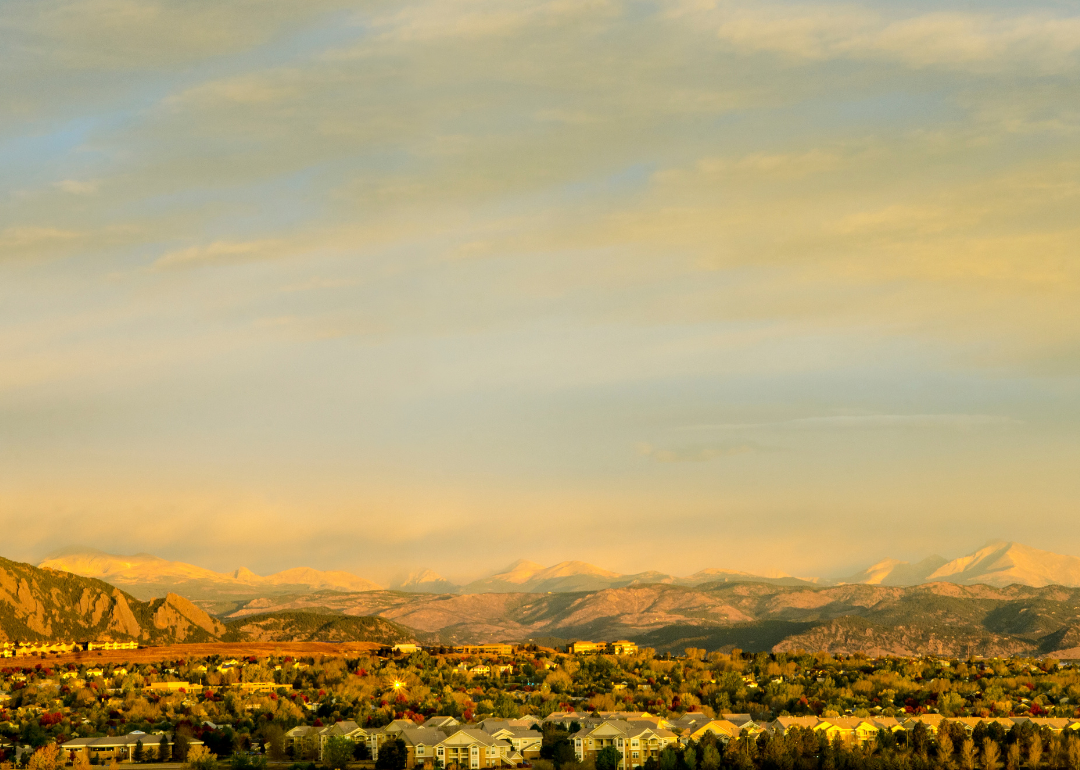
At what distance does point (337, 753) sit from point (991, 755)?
2030 inches

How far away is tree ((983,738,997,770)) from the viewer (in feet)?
326

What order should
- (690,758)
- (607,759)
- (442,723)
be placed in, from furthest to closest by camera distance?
(442,723) < (607,759) < (690,758)

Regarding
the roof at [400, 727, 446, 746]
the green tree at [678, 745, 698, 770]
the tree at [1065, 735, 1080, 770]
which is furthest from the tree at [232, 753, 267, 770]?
the tree at [1065, 735, 1080, 770]

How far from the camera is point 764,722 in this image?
122m

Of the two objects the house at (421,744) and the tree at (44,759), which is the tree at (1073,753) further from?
the tree at (44,759)

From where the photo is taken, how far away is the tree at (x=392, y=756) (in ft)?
331

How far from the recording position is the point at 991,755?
100m

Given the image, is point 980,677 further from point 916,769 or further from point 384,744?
point 384,744

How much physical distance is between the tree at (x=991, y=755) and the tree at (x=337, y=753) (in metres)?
47.6

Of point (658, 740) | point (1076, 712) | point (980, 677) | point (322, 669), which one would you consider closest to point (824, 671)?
point (980, 677)

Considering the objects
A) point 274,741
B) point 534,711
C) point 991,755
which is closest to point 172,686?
point 534,711

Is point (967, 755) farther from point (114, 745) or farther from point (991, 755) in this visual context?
point (114, 745)

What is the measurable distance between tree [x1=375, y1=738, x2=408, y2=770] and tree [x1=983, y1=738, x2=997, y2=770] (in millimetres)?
45618

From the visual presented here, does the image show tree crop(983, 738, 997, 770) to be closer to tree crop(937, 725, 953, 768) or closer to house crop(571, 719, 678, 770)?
tree crop(937, 725, 953, 768)
